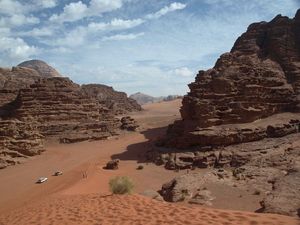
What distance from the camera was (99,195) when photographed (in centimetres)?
1404

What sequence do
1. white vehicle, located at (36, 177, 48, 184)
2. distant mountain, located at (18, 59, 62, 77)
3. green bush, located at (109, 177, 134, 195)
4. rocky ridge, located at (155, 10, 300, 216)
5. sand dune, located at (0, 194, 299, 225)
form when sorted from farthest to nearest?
distant mountain, located at (18, 59, 62, 77) < white vehicle, located at (36, 177, 48, 184) < rocky ridge, located at (155, 10, 300, 216) < green bush, located at (109, 177, 134, 195) < sand dune, located at (0, 194, 299, 225)

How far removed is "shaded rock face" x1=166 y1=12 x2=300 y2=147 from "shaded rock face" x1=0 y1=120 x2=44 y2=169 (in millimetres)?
9427

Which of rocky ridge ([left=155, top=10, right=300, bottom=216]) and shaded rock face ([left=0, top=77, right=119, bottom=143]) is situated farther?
shaded rock face ([left=0, top=77, right=119, bottom=143])

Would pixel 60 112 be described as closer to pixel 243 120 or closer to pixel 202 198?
pixel 243 120

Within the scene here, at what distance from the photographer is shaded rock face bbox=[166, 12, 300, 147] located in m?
24.6

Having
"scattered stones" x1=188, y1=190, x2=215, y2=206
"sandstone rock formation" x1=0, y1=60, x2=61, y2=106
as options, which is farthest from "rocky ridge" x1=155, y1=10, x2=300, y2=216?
"sandstone rock formation" x1=0, y1=60, x2=61, y2=106

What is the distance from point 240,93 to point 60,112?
1763cm

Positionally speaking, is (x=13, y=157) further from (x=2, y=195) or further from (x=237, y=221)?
(x=237, y=221)

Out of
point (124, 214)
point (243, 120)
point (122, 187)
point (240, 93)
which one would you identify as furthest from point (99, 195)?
point (240, 93)

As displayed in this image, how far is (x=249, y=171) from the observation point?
1914cm

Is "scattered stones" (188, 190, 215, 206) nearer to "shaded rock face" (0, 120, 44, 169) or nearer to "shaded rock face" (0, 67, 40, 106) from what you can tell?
"shaded rock face" (0, 120, 44, 169)

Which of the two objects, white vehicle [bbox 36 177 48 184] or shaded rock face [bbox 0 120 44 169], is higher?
shaded rock face [bbox 0 120 44 169]

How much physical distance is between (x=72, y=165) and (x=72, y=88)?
13833 millimetres

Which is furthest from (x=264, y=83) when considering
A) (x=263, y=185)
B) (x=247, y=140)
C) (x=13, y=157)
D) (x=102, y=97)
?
(x=102, y=97)
